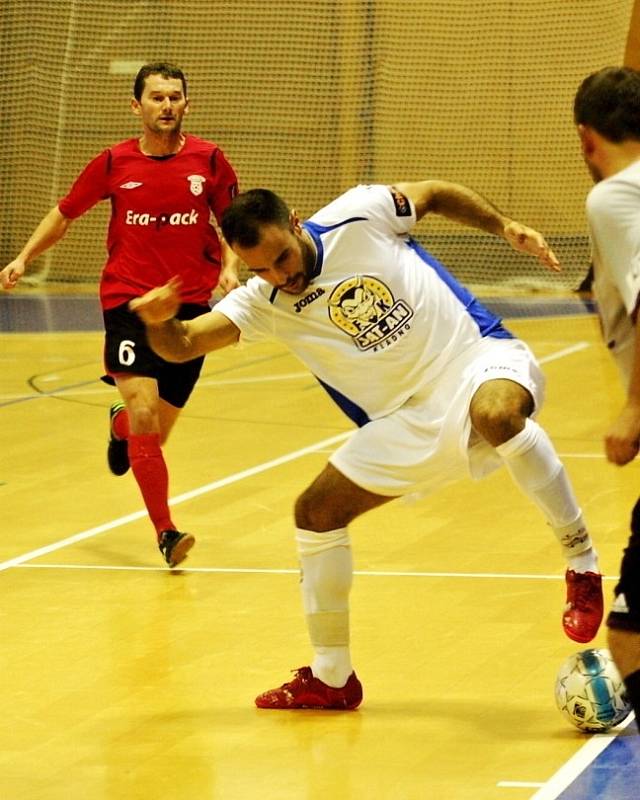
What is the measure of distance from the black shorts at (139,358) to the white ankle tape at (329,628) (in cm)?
242

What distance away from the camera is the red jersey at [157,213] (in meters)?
7.46

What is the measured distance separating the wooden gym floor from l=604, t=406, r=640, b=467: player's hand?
3.46 feet

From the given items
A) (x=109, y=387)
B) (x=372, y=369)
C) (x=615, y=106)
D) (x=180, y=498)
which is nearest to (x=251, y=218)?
(x=372, y=369)

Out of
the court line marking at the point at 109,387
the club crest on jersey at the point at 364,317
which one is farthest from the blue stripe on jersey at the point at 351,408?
the court line marking at the point at 109,387

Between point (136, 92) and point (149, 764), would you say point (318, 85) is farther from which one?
point (149, 764)

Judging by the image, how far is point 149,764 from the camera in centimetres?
464

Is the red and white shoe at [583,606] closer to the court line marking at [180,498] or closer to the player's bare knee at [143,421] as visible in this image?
the player's bare knee at [143,421]

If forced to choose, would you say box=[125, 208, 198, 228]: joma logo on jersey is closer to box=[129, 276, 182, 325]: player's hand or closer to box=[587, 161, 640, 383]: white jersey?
box=[129, 276, 182, 325]: player's hand

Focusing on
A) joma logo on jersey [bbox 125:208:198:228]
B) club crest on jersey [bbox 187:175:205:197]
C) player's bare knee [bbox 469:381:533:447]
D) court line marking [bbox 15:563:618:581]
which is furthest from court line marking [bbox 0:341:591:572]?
player's bare knee [bbox 469:381:533:447]

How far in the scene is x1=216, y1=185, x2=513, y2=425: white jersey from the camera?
5051mm

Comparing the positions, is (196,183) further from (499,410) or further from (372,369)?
(499,410)

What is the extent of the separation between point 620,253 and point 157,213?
4.11 m

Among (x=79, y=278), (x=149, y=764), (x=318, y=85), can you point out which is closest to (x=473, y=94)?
(x=318, y=85)

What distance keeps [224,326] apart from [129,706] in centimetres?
119
